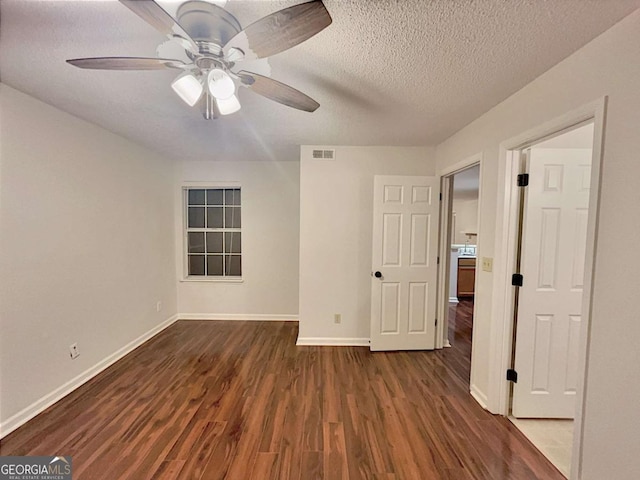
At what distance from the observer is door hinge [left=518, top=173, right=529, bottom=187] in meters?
1.93

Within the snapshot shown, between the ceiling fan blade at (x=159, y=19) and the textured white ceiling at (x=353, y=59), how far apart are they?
0.86 feet

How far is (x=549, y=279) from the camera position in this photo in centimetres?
196

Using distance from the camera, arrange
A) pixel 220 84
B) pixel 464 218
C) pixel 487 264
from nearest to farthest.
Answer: pixel 220 84 → pixel 487 264 → pixel 464 218

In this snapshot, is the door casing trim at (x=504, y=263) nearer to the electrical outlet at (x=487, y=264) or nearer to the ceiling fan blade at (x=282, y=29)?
the electrical outlet at (x=487, y=264)

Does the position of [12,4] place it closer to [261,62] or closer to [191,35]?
[191,35]

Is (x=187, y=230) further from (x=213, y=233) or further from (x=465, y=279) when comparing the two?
(x=465, y=279)

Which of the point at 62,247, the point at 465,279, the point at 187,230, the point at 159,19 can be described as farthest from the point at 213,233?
the point at 465,279

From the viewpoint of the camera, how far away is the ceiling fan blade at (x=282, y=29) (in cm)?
92

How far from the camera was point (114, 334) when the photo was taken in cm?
281

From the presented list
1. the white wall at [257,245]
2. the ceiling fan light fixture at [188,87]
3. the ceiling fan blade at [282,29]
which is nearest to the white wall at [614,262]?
the ceiling fan blade at [282,29]

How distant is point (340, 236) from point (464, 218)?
4801mm

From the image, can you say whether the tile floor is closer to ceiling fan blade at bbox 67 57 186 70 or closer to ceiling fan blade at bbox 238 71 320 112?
ceiling fan blade at bbox 238 71 320 112

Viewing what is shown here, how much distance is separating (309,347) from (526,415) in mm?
2053

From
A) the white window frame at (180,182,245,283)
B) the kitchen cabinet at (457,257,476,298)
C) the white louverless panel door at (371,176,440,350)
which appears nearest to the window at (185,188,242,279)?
the white window frame at (180,182,245,283)
